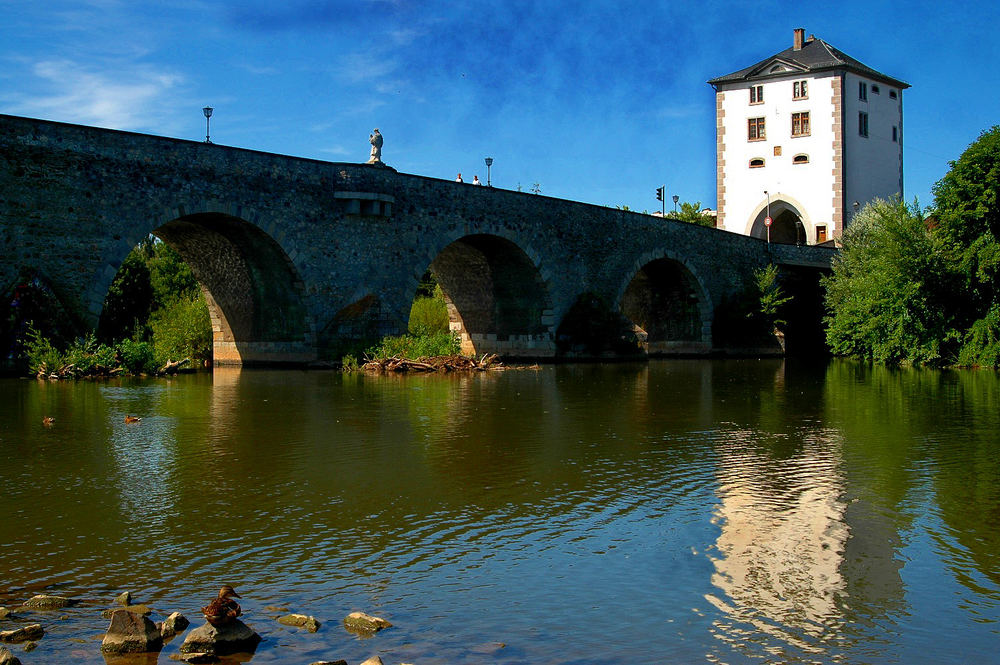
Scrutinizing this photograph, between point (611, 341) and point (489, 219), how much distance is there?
19.9 ft

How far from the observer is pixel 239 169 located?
22.2 m

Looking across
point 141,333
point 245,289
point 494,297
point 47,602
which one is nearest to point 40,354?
point 141,333

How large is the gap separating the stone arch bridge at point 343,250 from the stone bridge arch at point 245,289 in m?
0.05

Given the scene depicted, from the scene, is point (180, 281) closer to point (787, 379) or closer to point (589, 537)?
point (787, 379)

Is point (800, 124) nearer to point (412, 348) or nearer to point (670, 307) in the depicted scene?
point (670, 307)

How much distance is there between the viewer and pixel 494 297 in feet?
107

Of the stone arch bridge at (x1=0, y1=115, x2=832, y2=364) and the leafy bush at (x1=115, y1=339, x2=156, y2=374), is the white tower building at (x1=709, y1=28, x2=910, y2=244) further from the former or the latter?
the leafy bush at (x1=115, y1=339, x2=156, y2=374)

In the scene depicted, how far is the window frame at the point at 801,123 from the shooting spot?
46125 millimetres

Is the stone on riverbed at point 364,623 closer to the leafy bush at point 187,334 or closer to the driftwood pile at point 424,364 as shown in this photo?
the driftwood pile at point 424,364

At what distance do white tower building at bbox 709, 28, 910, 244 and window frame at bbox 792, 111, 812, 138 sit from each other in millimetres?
45

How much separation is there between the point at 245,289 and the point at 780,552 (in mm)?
20669

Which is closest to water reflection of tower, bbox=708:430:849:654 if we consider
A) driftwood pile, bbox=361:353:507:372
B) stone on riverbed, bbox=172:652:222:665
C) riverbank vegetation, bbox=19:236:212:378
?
stone on riverbed, bbox=172:652:222:665

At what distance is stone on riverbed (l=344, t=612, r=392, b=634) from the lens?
4676 mm

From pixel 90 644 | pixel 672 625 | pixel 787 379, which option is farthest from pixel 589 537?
pixel 787 379
